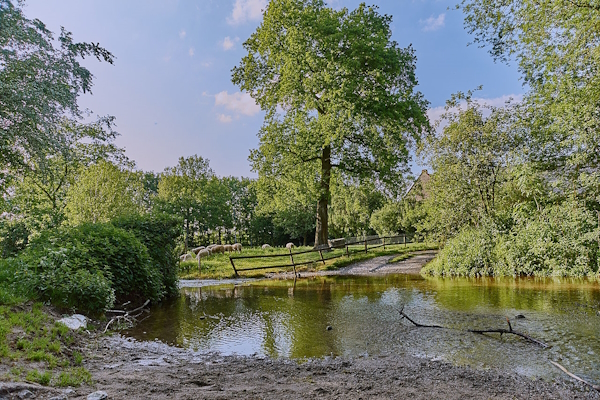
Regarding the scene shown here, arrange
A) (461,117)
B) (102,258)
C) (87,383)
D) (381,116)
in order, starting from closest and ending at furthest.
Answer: (87,383)
(102,258)
(461,117)
(381,116)

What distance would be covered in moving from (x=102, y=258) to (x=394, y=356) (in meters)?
7.60

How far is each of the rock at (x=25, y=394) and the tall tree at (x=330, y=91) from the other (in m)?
18.0

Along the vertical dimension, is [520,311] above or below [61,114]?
below

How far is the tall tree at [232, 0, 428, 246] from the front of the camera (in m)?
20.6

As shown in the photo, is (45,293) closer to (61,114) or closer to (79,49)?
(61,114)

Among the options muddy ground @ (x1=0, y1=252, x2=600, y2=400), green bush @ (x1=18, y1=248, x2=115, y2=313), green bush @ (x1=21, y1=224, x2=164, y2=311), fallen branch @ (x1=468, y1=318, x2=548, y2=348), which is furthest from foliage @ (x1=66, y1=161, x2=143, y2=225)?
fallen branch @ (x1=468, y1=318, x2=548, y2=348)

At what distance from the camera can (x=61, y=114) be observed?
8062 millimetres

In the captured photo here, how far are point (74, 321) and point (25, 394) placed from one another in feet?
11.8

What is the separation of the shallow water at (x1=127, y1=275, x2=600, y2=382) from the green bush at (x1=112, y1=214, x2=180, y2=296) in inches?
37.8

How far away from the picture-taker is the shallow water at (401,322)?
18.3ft

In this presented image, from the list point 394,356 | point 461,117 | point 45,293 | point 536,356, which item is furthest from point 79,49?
point 461,117

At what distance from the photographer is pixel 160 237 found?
12.2 m

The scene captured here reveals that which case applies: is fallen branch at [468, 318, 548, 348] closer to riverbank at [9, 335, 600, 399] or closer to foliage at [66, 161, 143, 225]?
riverbank at [9, 335, 600, 399]

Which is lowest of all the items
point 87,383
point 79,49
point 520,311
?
point 520,311
